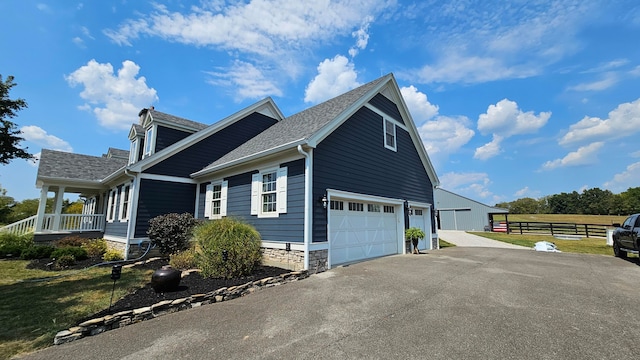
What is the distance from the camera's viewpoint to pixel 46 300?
230 inches

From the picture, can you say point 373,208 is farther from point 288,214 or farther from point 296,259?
point 296,259

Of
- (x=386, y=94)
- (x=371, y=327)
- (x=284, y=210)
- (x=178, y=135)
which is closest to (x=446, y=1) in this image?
(x=386, y=94)

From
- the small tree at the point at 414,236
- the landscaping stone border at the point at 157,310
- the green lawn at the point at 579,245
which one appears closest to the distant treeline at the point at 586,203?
the green lawn at the point at 579,245

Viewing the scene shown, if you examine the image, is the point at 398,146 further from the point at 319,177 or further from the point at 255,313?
the point at 255,313

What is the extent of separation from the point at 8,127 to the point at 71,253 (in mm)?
6993

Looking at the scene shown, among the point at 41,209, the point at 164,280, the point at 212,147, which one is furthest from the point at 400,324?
the point at 41,209

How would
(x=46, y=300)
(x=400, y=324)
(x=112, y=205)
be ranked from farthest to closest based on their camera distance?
(x=112, y=205)
(x=46, y=300)
(x=400, y=324)

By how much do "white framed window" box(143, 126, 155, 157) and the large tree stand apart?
468 centimetres

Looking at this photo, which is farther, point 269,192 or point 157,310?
point 269,192

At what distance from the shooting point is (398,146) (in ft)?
43.0

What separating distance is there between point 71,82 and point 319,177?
32.7ft

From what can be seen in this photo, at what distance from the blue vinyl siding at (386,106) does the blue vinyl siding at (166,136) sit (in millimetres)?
10019

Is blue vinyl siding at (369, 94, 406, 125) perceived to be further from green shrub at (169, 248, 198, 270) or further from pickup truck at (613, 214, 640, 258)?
pickup truck at (613, 214, 640, 258)

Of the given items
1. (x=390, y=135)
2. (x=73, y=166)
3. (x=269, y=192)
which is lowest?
(x=269, y=192)
